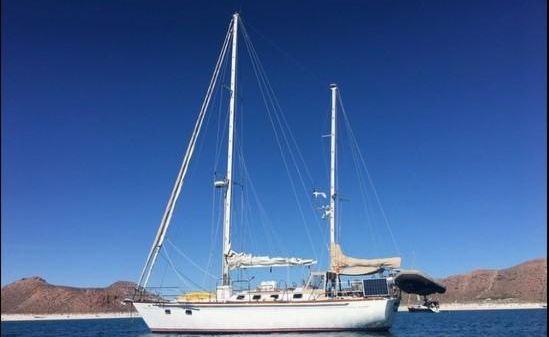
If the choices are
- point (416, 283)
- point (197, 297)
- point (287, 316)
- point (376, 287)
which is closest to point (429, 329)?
point (416, 283)

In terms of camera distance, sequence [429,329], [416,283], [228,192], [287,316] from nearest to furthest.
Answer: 1. [287,316]
2. [416,283]
3. [228,192]
4. [429,329]

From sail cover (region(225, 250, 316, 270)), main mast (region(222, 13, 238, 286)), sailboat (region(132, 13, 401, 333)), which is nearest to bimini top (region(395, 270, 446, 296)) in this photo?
sailboat (region(132, 13, 401, 333))

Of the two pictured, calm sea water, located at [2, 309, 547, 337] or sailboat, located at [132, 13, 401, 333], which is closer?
sailboat, located at [132, 13, 401, 333]

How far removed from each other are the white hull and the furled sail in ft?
9.76

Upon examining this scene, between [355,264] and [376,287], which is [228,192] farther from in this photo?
[376,287]

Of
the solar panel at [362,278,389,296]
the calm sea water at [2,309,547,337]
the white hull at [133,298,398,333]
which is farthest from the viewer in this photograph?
the calm sea water at [2,309,547,337]

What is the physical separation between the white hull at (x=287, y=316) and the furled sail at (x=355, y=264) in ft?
9.76

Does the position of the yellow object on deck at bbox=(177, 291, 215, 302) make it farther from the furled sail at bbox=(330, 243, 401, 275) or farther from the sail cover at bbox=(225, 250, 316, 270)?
the furled sail at bbox=(330, 243, 401, 275)

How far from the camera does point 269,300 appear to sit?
40.7 meters

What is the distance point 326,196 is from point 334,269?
22.0 ft

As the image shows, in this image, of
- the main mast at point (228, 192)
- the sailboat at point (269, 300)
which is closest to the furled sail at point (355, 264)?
the sailboat at point (269, 300)

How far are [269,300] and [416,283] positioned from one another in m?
11.7

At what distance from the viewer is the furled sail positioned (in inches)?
1684

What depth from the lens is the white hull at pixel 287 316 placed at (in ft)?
131
